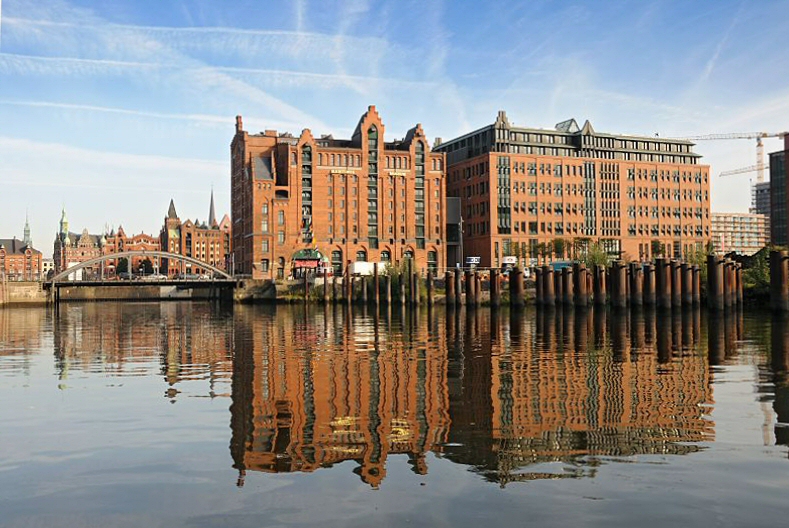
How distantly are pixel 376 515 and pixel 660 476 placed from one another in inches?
179

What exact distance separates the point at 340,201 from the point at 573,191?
4866cm

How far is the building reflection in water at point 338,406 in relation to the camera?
1350 cm

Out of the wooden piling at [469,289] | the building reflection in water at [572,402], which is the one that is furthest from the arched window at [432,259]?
the building reflection in water at [572,402]

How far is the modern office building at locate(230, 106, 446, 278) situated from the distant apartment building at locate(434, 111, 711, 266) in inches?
393

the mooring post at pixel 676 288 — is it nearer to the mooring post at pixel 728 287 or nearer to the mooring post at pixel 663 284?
the mooring post at pixel 663 284

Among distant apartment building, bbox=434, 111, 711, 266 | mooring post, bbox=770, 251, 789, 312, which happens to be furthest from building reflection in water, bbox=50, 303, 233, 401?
distant apartment building, bbox=434, 111, 711, 266

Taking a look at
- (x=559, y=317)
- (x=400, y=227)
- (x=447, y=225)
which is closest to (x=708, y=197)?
(x=447, y=225)

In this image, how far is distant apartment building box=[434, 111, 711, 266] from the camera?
15300 cm

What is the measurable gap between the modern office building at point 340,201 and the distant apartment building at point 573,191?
9.98m

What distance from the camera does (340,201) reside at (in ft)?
484

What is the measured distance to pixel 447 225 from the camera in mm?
158875

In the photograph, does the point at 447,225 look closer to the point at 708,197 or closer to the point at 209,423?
the point at 708,197

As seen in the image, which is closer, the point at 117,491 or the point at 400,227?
the point at 117,491

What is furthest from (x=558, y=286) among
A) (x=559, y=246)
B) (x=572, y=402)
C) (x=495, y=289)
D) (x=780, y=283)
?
(x=559, y=246)
